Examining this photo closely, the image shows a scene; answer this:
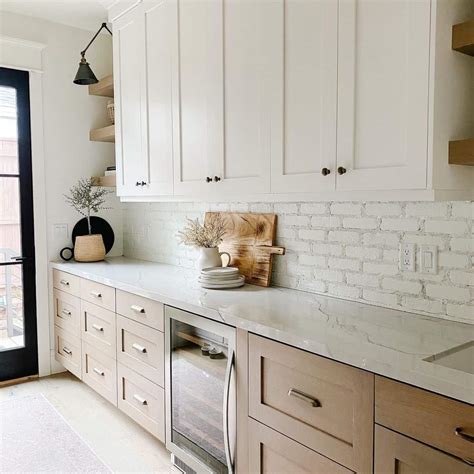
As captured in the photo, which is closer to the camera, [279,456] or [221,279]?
[279,456]

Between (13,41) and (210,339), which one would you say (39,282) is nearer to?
(13,41)

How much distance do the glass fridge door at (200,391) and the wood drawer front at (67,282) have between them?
1247 mm

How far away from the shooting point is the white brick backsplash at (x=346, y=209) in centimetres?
212

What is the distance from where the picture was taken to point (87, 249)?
3.58 m

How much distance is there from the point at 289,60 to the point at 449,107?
0.67 meters

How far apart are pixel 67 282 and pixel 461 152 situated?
9.05 feet

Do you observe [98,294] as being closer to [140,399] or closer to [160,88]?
[140,399]

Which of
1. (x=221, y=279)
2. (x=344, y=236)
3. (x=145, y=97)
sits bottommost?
(x=221, y=279)

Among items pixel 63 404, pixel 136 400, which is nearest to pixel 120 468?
pixel 136 400

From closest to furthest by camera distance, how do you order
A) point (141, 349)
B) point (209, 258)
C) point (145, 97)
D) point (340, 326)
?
point (340, 326)
point (141, 349)
point (209, 258)
point (145, 97)

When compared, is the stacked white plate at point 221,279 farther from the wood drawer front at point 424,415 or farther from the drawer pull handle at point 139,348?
the wood drawer front at point 424,415

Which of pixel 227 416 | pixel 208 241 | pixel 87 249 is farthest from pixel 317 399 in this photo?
pixel 87 249

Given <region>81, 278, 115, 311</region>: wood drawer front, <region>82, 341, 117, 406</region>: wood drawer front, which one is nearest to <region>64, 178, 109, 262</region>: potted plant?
<region>81, 278, 115, 311</region>: wood drawer front

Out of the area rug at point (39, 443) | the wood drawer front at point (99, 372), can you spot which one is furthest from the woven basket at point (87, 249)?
the area rug at point (39, 443)
